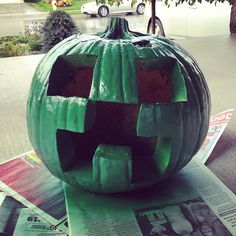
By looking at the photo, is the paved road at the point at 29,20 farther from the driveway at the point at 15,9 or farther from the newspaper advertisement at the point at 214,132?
the newspaper advertisement at the point at 214,132

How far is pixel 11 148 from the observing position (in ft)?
3.06

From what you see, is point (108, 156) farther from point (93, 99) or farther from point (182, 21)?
point (182, 21)

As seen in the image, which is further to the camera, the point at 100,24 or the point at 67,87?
the point at 100,24

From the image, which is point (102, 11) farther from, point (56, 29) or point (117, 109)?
point (117, 109)

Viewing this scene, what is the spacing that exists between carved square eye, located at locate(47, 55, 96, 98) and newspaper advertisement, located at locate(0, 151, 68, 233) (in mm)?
172

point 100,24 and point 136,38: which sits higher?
point 136,38

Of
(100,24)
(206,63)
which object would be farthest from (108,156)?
(100,24)

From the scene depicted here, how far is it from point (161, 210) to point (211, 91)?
0.82 meters

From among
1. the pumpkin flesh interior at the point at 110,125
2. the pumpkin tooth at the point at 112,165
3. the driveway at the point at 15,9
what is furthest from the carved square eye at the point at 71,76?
the driveway at the point at 15,9

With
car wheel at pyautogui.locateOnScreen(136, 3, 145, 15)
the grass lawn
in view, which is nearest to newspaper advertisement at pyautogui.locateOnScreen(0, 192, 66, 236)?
the grass lawn

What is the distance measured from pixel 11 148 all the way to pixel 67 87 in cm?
32

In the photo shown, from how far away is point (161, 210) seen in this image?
0.64m

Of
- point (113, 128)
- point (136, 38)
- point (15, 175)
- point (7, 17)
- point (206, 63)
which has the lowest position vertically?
point (7, 17)

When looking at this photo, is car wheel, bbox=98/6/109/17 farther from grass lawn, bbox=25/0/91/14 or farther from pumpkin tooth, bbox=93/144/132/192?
pumpkin tooth, bbox=93/144/132/192
